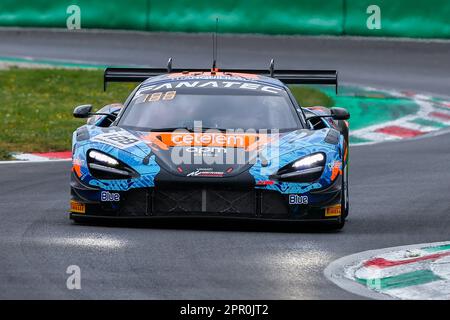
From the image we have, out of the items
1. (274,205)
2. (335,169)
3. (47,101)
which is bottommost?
(47,101)

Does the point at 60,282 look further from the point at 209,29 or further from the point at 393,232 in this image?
the point at 209,29

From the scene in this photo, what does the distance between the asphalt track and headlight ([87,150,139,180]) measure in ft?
1.26

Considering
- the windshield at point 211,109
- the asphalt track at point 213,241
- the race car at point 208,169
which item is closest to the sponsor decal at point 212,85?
the windshield at point 211,109

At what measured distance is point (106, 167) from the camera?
35.1 ft

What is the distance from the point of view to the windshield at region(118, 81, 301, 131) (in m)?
11.5

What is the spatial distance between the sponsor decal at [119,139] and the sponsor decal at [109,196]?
369 millimetres

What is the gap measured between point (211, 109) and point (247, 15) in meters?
15.8

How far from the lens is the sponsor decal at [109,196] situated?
10617mm

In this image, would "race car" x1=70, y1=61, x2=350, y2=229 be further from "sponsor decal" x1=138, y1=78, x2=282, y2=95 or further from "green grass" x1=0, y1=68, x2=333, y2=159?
"green grass" x1=0, y1=68, x2=333, y2=159

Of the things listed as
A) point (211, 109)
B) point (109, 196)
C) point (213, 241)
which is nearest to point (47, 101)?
point (211, 109)

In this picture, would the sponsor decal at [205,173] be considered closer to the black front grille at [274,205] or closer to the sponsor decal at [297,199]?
the black front grille at [274,205]

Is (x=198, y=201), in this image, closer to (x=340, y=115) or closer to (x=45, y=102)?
(x=340, y=115)

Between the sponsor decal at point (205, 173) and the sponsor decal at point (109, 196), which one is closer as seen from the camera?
the sponsor decal at point (205, 173)
